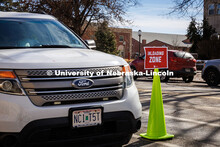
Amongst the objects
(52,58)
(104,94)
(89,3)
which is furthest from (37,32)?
(89,3)

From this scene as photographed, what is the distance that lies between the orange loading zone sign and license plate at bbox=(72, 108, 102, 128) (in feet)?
6.32

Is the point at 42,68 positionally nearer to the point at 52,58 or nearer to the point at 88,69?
the point at 52,58

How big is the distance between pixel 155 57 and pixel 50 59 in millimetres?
2223

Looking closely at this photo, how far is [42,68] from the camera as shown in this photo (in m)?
3.35

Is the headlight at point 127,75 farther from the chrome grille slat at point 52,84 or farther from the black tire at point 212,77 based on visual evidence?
the black tire at point 212,77

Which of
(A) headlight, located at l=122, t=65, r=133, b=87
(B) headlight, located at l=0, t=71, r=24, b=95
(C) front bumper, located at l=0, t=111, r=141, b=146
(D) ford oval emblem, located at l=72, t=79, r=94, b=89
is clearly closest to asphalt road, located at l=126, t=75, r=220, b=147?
(C) front bumper, located at l=0, t=111, r=141, b=146

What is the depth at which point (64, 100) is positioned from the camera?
337cm

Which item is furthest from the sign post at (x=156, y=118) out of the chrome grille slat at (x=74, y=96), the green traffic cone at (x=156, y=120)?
the chrome grille slat at (x=74, y=96)

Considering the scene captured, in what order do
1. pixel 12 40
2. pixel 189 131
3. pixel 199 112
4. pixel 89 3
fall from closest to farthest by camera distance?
pixel 12 40 < pixel 189 131 < pixel 199 112 < pixel 89 3

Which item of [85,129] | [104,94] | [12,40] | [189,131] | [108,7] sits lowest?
[189,131]

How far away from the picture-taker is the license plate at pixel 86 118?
340 cm

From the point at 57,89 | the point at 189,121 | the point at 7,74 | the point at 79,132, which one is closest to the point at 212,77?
the point at 189,121

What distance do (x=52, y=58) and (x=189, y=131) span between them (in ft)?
9.95

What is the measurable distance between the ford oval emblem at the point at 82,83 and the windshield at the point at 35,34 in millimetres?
1230
